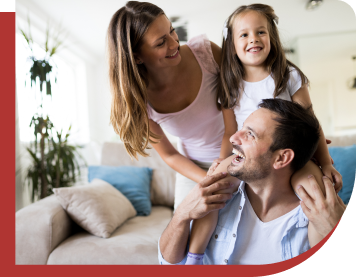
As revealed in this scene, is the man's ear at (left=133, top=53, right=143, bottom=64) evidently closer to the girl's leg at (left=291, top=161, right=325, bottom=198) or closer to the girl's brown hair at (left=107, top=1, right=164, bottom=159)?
the girl's brown hair at (left=107, top=1, right=164, bottom=159)

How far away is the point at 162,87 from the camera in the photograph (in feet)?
2.81

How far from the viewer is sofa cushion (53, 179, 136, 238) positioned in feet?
4.38

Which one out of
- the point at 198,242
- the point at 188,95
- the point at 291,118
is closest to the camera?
the point at 291,118

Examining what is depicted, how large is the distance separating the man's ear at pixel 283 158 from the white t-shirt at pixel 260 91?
0.40 ft

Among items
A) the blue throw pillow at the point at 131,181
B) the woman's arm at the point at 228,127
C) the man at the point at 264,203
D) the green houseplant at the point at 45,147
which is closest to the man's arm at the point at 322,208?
the man at the point at 264,203

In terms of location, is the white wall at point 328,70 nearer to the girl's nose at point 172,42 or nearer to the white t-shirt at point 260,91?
the white t-shirt at point 260,91

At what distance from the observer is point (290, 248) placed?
0.67 m

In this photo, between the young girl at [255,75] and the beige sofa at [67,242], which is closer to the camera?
the young girl at [255,75]

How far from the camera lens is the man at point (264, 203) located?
0.62m

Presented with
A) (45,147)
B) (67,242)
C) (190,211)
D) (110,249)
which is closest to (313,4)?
(190,211)

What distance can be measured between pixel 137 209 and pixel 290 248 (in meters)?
1.14
